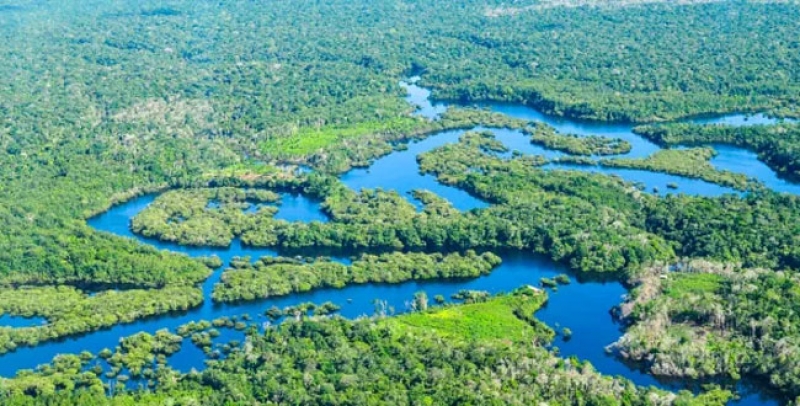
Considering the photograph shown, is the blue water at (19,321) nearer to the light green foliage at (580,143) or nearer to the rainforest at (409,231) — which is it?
the rainforest at (409,231)

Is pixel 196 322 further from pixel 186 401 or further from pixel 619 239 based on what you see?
pixel 619 239

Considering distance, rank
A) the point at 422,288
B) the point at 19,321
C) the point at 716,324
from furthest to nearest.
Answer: the point at 422,288, the point at 19,321, the point at 716,324

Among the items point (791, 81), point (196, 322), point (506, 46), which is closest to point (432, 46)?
point (506, 46)

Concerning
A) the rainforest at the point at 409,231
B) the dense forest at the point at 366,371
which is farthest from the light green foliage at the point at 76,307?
the dense forest at the point at 366,371

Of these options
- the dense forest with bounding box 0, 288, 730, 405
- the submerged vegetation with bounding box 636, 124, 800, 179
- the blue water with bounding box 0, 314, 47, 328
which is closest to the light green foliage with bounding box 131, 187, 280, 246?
the blue water with bounding box 0, 314, 47, 328

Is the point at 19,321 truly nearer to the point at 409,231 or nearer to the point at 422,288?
the point at 422,288

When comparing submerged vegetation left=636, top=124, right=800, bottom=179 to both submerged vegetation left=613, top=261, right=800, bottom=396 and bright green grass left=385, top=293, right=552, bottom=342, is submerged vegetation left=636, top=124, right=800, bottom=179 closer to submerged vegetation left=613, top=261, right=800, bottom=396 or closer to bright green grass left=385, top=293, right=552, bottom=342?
submerged vegetation left=613, top=261, right=800, bottom=396

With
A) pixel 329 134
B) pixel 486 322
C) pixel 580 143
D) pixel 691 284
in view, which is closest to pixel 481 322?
pixel 486 322
